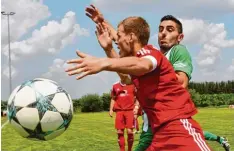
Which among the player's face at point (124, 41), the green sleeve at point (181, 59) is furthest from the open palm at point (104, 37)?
the player's face at point (124, 41)

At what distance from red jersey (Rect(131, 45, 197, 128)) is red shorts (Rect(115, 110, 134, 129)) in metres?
9.22

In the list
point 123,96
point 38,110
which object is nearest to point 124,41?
point 38,110

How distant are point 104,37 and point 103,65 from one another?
232 cm

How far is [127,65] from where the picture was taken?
4.39 m

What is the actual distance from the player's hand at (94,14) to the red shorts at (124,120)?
723 cm

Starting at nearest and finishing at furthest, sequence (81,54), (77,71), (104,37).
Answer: (77,71)
(81,54)
(104,37)

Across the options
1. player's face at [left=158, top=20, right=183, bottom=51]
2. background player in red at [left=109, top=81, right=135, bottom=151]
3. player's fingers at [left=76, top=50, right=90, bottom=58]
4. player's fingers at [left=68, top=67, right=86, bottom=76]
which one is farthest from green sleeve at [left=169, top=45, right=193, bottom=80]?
background player in red at [left=109, top=81, right=135, bottom=151]

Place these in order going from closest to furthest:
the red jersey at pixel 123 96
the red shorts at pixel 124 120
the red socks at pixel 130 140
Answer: the red socks at pixel 130 140, the red shorts at pixel 124 120, the red jersey at pixel 123 96

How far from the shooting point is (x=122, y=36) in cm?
504

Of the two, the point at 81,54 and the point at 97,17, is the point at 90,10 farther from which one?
the point at 81,54

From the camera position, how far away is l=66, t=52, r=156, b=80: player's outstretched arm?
4.30m

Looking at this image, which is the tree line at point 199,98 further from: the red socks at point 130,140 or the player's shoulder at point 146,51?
the player's shoulder at point 146,51

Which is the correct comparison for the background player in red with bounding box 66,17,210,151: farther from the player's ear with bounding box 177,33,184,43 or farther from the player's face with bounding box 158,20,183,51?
the player's ear with bounding box 177,33,184,43

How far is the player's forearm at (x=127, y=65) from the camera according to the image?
14.3ft
